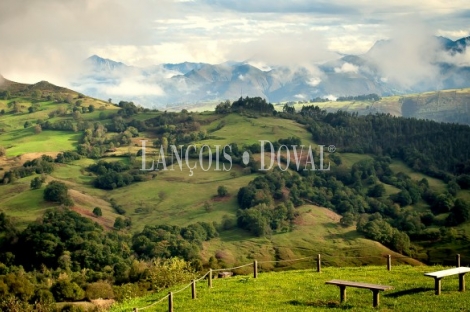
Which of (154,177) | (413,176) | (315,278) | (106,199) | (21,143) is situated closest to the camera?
(315,278)

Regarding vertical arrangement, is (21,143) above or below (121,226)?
above

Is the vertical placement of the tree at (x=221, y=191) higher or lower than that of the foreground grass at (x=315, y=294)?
lower

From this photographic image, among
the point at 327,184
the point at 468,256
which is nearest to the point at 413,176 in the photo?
the point at 327,184

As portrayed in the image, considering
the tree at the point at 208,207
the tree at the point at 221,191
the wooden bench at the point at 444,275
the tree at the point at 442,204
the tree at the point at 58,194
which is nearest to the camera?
the wooden bench at the point at 444,275

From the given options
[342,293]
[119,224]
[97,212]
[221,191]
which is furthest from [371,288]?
[221,191]

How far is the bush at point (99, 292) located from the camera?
181ft

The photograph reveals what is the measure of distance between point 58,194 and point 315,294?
4561 inches

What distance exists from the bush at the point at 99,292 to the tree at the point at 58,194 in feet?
265

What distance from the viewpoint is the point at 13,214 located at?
13212 centimetres

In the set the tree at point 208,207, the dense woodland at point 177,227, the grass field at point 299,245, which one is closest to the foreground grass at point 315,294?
the dense woodland at point 177,227

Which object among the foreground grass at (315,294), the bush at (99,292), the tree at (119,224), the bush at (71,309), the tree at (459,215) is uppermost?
the foreground grass at (315,294)

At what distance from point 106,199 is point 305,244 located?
60.3 metres

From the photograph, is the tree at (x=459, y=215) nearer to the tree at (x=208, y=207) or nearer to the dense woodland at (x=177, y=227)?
the dense woodland at (x=177, y=227)

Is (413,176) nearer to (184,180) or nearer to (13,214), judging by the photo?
(184,180)
